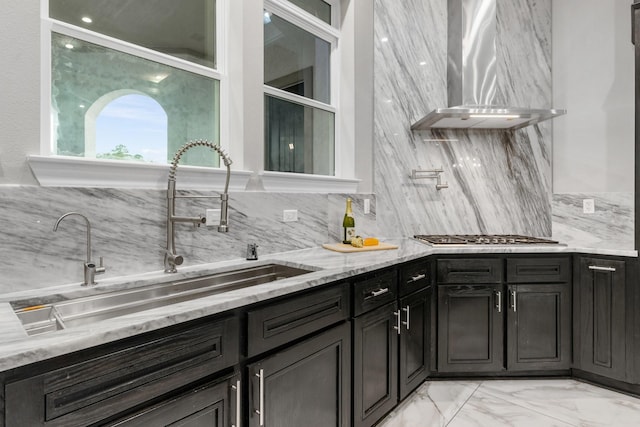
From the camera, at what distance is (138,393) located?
929 mm

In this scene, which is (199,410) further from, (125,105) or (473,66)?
(473,66)

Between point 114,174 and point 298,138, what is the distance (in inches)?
52.5

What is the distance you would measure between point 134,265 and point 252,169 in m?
0.86

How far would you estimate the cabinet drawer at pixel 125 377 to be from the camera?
78cm

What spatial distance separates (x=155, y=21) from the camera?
1.77 metres

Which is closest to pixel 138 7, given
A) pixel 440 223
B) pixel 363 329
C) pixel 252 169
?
pixel 252 169

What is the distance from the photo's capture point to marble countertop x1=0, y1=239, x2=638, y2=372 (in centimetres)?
79

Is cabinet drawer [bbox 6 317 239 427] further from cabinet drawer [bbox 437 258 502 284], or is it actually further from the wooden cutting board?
cabinet drawer [bbox 437 258 502 284]

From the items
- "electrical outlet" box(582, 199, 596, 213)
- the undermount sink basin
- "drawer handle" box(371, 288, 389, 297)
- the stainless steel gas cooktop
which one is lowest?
"drawer handle" box(371, 288, 389, 297)

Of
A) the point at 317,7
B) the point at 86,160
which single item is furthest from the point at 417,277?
the point at 317,7

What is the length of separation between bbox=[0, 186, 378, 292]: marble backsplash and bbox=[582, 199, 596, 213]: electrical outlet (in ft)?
8.13

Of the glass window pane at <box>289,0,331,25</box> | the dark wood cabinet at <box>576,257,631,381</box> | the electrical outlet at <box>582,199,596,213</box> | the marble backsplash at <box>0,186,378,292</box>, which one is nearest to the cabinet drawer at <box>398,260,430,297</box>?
the marble backsplash at <box>0,186,378,292</box>

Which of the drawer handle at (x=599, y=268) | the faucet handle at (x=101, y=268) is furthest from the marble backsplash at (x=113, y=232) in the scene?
the drawer handle at (x=599, y=268)

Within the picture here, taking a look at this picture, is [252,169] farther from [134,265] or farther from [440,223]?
[440,223]
